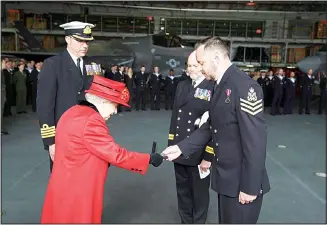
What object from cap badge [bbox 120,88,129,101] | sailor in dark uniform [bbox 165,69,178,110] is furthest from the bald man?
sailor in dark uniform [bbox 165,69,178,110]

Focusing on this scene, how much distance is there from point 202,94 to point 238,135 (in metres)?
0.95

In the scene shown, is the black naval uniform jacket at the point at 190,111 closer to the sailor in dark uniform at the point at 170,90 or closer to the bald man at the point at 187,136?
the bald man at the point at 187,136

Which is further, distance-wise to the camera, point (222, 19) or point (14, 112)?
point (222, 19)

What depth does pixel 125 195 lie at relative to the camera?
3.95 meters

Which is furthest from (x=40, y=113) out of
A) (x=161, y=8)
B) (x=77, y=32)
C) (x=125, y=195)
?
(x=161, y=8)

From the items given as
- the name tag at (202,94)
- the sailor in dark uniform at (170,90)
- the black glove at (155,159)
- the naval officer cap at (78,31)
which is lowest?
the sailor in dark uniform at (170,90)

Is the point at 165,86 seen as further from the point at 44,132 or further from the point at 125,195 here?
the point at 44,132

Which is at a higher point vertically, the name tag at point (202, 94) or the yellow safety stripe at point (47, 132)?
the name tag at point (202, 94)

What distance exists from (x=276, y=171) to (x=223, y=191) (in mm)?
3140

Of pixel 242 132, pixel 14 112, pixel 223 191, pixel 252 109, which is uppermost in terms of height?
pixel 252 109

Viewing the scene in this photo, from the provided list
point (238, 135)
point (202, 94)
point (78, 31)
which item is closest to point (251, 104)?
point (238, 135)

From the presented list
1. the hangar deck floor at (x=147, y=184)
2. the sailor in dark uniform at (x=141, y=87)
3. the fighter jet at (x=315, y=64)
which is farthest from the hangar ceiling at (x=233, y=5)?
the hangar deck floor at (x=147, y=184)

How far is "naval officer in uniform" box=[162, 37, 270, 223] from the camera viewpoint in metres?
1.89

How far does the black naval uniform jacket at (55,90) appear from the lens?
103 inches
